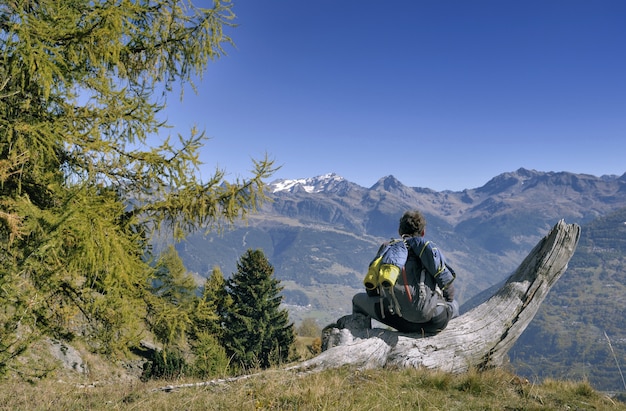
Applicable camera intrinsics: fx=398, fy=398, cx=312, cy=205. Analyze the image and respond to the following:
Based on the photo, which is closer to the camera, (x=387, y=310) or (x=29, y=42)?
(x=29, y=42)

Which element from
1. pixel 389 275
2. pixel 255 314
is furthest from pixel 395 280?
pixel 255 314

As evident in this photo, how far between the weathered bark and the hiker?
34 cm

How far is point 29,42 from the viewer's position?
4.52 meters

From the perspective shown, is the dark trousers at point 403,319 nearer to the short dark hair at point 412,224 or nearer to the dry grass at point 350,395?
the dry grass at point 350,395

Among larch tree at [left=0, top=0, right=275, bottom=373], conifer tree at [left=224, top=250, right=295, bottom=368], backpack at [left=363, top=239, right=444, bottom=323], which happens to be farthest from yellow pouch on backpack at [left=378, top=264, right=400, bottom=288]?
conifer tree at [left=224, top=250, right=295, bottom=368]

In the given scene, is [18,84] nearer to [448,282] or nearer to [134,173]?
[134,173]

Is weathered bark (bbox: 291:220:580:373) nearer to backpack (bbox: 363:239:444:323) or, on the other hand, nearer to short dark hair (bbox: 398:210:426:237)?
backpack (bbox: 363:239:444:323)

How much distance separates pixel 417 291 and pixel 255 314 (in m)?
35.7

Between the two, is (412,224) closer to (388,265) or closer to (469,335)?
(388,265)

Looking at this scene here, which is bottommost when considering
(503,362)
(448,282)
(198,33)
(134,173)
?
(503,362)

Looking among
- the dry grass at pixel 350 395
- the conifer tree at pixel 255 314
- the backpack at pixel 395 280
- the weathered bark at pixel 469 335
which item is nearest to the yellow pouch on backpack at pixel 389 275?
the backpack at pixel 395 280

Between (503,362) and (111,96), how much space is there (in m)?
8.48

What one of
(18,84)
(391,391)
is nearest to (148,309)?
(18,84)

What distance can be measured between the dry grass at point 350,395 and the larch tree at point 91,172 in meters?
1.31
